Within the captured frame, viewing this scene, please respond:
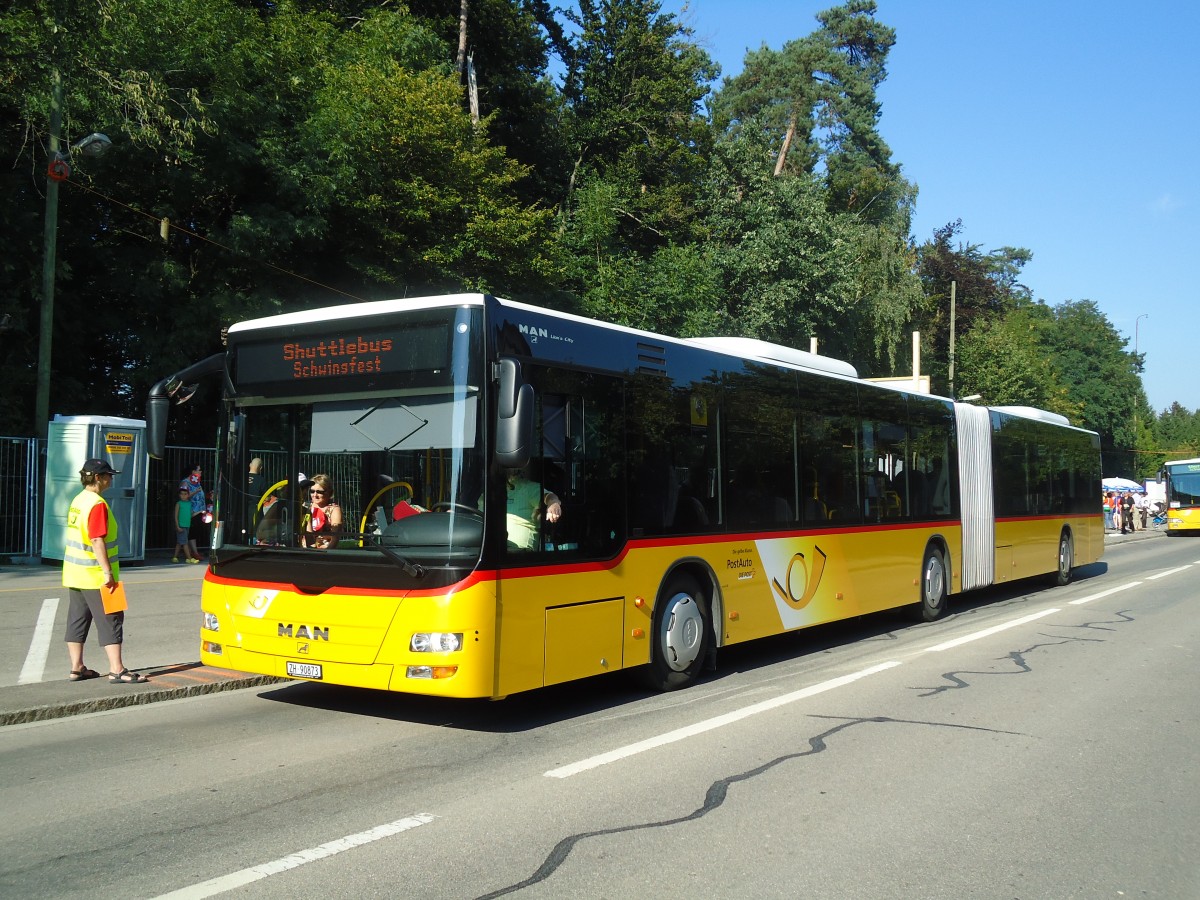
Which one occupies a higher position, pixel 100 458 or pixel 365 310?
pixel 365 310

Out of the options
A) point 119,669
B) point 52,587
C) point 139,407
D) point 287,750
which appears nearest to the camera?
point 287,750

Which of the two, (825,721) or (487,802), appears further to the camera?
(825,721)

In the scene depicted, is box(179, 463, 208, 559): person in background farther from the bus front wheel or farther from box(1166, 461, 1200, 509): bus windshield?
box(1166, 461, 1200, 509): bus windshield

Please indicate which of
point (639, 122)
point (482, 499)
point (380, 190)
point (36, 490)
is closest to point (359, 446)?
point (482, 499)

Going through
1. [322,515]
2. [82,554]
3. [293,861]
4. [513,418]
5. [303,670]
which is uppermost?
[513,418]

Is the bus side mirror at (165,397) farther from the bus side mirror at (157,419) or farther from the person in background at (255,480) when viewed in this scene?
the person in background at (255,480)

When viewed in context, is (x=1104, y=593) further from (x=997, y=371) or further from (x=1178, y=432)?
(x=1178, y=432)

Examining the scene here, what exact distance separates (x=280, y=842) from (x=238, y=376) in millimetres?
3985

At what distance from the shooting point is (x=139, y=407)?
2419 centimetres

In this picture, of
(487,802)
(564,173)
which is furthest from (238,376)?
(564,173)

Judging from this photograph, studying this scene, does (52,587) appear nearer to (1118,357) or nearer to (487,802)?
(487,802)

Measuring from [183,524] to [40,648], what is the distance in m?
10.0

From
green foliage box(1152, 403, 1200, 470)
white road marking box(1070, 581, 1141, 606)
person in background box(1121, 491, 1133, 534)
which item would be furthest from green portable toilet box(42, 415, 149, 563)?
green foliage box(1152, 403, 1200, 470)

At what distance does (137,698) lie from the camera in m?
8.14
